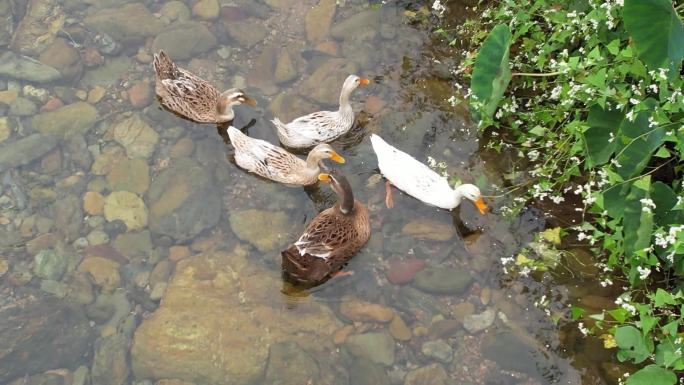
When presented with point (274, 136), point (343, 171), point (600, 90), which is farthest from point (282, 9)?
point (600, 90)

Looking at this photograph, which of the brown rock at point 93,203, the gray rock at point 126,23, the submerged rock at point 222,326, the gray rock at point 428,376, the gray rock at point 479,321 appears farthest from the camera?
the gray rock at point 126,23

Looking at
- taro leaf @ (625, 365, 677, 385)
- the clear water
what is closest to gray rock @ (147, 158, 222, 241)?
the clear water

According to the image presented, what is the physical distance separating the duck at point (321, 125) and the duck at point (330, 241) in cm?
80

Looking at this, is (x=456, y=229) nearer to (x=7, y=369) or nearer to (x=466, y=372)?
(x=466, y=372)

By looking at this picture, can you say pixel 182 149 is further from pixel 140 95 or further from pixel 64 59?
pixel 64 59

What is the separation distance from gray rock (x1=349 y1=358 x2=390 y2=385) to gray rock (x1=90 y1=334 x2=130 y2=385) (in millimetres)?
2241

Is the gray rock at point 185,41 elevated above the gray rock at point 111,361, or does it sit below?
above

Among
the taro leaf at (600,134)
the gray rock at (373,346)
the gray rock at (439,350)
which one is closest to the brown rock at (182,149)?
the gray rock at (373,346)

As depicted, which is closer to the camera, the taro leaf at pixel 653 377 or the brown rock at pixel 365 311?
the taro leaf at pixel 653 377

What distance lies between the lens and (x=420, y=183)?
6.86 m

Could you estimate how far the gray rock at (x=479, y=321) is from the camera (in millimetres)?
6250

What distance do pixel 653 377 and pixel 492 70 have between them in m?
3.24

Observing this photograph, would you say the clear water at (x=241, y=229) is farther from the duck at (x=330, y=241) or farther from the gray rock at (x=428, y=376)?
the duck at (x=330, y=241)

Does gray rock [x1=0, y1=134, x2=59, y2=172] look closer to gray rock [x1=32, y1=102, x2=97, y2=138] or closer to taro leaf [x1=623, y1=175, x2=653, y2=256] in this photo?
gray rock [x1=32, y1=102, x2=97, y2=138]
